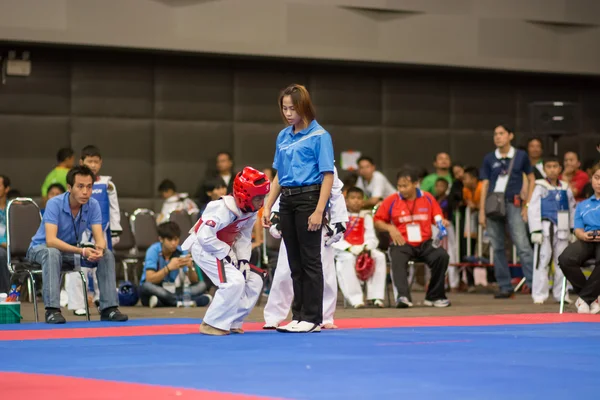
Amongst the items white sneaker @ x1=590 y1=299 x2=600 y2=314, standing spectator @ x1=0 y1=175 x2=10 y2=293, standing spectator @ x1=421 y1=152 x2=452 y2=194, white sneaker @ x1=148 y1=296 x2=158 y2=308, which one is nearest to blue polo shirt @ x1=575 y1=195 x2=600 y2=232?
white sneaker @ x1=590 y1=299 x2=600 y2=314

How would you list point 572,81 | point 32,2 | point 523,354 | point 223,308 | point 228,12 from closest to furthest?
point 523,354, point 223,308, point 32,2, point 228,12, point 572,81

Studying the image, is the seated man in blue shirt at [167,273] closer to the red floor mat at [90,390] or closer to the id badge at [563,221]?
the id badge at [563,221]

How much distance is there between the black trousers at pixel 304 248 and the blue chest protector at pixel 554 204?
4397 millimetres

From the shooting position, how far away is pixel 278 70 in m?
14.2

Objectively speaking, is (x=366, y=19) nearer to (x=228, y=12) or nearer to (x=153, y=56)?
(x=228, y=12)

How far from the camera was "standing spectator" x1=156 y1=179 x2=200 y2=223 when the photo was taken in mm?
12250

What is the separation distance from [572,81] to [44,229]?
10.0 m

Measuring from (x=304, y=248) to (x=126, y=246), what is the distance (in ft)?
17.0

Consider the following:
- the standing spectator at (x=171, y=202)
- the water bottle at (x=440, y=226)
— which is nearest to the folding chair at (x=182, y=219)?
the standing spectator at (x=171, y=202)

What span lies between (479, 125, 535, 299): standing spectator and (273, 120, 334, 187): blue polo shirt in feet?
15.7

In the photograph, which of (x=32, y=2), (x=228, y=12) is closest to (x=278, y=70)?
(x=228, y=12)

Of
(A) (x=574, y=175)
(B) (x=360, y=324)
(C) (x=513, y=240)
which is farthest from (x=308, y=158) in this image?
(A) (x=574, y=175)

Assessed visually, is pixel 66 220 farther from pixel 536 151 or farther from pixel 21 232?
pixel 536 151

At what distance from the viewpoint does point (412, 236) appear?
32.9ft
